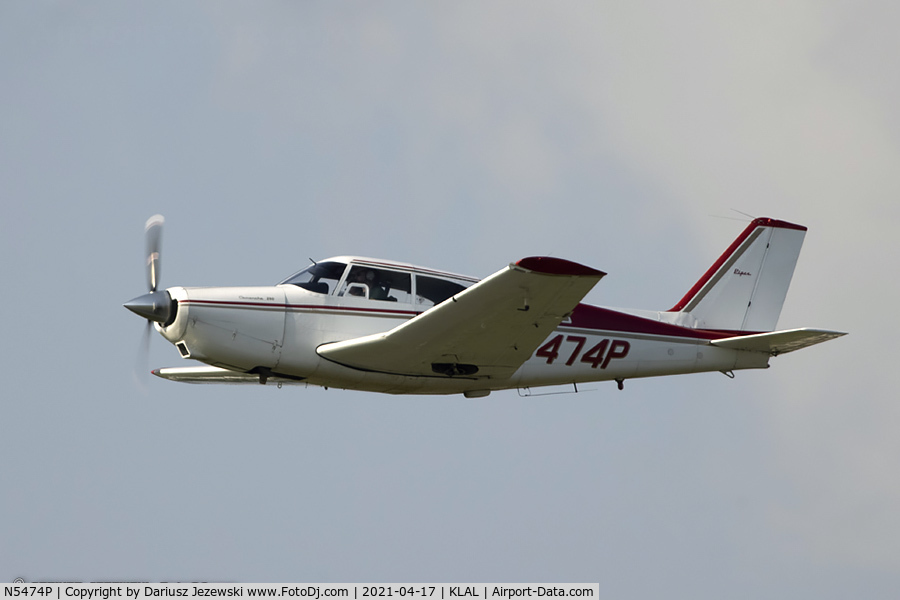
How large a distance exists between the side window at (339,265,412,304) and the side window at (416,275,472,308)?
0.16m

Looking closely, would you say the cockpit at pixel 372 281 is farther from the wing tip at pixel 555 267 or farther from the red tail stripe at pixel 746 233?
the red tail stripe at pixel 746 233

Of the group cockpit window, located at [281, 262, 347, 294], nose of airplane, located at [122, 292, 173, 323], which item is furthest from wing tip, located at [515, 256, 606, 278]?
nose of airplane, located at [122, 292, 173, 323]

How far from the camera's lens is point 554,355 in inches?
701

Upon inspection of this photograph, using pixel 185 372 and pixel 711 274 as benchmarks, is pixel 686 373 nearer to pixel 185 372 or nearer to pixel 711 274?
pixel 711 274

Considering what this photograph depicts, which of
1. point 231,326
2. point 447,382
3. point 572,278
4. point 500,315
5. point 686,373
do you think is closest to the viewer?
point 572,278

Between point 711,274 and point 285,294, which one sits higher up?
point 711,274

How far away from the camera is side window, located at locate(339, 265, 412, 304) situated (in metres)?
16.7

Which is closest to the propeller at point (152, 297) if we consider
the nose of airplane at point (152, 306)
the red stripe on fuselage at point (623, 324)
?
the nose of airplane at point (152, 306)

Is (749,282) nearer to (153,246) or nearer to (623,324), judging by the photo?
Result: (623,324)

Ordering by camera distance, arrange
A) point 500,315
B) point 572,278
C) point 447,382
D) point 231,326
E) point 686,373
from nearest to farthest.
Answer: point 572,278 < point 500,315 < point 231,326 < point 447,382 < point 686,373

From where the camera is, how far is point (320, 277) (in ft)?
55.0

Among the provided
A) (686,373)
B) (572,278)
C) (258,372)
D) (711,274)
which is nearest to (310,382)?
(258,372)

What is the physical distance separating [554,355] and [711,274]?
4141mm

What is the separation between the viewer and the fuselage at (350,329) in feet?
52.7
